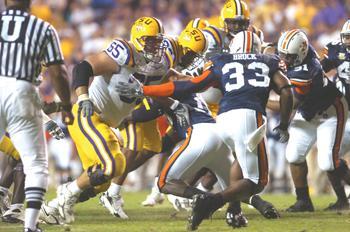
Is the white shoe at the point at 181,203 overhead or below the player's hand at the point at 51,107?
below

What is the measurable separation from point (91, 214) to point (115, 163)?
142 cm

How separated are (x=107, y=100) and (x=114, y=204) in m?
1.05

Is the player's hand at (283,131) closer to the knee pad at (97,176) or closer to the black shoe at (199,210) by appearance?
the black shoe at (199,210)

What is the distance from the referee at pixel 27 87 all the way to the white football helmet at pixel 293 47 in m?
2.51

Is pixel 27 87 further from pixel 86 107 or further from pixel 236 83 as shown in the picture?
pixel 236 83

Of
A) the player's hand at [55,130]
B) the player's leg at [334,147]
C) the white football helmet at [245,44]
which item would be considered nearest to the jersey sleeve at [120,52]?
the player's hand at [55,130]

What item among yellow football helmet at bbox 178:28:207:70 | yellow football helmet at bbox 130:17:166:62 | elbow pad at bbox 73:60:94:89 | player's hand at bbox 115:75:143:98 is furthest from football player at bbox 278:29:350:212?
elbow pad at bbox 73:60:94:89

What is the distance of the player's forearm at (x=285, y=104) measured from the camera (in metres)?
6.09

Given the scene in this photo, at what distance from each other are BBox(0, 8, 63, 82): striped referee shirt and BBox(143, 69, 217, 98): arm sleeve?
0.98 meters

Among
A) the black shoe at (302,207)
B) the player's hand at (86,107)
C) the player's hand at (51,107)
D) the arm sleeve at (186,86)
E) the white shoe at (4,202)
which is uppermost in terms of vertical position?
the arm sleeve at (186,86)

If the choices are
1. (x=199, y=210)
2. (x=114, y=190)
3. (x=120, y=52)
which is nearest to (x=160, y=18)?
(x=114, y=190)

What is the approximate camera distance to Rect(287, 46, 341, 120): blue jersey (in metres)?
7.34

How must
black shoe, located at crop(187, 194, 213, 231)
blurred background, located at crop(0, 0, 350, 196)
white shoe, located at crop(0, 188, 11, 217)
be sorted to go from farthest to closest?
blurred background, located at crop(0, 0, 350, 196)
white shoe, located at crop(0, 188, 11, 217)
black shoe, located at crop(187, 194, 213, 231)

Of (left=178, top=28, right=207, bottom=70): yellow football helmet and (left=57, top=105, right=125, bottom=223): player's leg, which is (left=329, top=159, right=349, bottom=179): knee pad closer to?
(left=178, top=28, right=207, bottom=70): yellow football helmet
